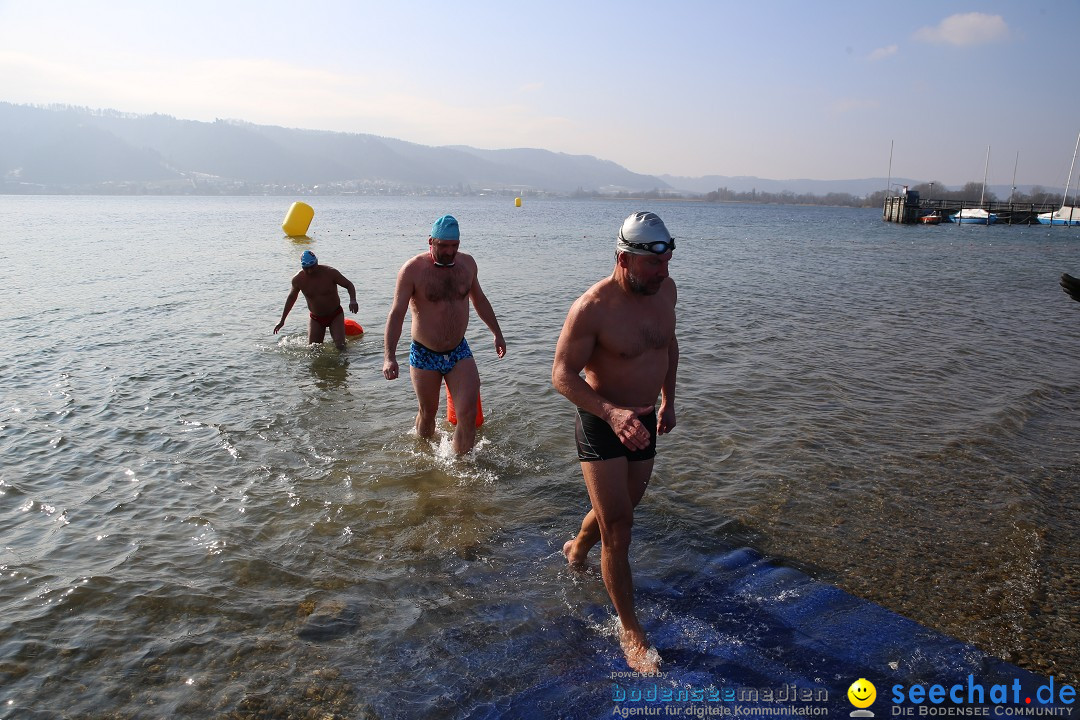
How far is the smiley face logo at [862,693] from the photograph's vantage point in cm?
319

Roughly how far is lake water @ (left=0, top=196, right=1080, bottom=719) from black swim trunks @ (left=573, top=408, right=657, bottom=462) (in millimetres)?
1107

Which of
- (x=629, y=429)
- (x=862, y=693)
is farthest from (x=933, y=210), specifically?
(x=629, y=429)

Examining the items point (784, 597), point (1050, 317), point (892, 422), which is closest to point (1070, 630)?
point (784, 597)

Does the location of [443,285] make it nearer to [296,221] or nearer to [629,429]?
[629,429]

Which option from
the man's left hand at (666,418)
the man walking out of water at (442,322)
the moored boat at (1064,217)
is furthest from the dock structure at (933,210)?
the man's left hand at (666,418)

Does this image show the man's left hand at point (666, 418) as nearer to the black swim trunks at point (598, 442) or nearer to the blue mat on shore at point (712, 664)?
the black swim trunks at point (598, 442)

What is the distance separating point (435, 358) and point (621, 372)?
2.91 metres

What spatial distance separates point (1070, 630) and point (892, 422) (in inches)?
150

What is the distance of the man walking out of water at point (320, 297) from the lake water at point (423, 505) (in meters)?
0.43

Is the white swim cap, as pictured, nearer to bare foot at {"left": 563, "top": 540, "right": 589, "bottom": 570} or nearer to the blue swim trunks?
bare foot at {"left": 563, "top": 540, "right": 589, "bottom": 570}

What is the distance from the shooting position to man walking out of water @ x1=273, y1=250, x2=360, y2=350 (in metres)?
10.2

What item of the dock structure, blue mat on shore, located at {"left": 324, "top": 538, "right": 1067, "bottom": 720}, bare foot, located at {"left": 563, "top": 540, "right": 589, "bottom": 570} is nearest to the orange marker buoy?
bare foot, located at {"left": 563, "top": 540, "right": 589, "bottom": 570}

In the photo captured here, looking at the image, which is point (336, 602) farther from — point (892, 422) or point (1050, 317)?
point (1050, 317)

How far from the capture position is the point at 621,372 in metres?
3.50
